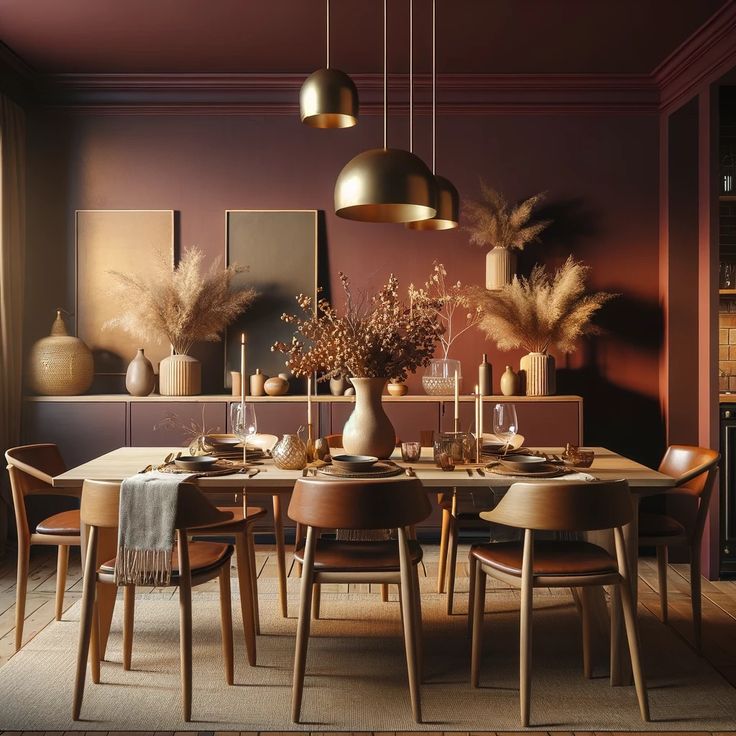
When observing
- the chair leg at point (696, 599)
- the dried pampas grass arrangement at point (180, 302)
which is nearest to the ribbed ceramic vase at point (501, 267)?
the dried pampas grass arrangement at point (180, 302)

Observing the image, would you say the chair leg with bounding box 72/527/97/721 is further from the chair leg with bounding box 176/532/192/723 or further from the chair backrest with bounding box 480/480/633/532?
the chair backrest with bounding box 480/480/633/532

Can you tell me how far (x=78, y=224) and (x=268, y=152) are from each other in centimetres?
135

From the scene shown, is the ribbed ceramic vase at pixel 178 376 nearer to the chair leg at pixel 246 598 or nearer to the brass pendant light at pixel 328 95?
the chair leg at pixel 246 598

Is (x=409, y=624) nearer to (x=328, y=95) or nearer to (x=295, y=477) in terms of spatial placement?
(x=295, y=477)

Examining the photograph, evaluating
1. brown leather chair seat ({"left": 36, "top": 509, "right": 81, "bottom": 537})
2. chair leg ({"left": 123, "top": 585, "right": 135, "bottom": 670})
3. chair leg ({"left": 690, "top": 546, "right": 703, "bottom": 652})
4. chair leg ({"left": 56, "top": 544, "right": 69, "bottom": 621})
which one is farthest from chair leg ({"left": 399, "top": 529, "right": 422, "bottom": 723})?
chair leg ({"left": 56, "top": 544, "right": 69, "bottom": 621})

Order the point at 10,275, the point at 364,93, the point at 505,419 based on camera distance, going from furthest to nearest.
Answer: the point at 364,93 < the point at 10,275 < the point at 505,419

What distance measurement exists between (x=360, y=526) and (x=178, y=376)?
266cm

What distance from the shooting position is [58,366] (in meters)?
4.74

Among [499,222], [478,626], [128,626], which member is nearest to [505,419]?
[478,626]

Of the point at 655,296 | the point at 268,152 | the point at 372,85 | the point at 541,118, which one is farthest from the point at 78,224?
the point at 655,296

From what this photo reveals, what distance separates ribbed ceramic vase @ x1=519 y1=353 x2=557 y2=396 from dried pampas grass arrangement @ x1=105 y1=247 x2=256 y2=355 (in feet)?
6.08

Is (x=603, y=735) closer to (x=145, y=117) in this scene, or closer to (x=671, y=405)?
(x=671, y=405)

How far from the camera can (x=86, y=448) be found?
470 centimetres

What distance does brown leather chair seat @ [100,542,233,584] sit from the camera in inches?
Answer: 102
